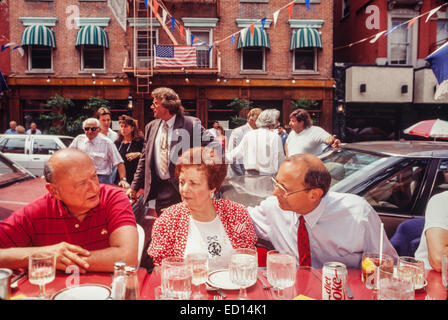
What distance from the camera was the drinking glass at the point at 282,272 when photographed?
1540 millimetres

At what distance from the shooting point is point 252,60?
1437 centimetres

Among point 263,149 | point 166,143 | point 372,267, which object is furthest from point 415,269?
point 263,149

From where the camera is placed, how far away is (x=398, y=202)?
304 centimetres

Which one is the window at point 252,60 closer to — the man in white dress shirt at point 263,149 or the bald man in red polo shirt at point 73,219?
the man in white dress shirt at point 263,149

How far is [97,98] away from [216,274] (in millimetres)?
13258

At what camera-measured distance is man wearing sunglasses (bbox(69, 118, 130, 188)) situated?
4387 millimetres

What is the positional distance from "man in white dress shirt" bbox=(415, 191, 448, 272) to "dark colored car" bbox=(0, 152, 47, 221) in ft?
10.4

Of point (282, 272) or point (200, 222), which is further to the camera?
point (200, 222)

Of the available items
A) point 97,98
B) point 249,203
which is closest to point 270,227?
point 249,203

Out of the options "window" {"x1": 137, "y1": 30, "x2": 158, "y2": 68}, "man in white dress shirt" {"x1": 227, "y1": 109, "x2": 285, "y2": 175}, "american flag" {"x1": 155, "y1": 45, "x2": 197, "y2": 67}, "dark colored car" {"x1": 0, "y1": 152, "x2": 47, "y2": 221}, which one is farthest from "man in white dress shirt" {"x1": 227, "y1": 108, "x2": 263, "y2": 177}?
"window" {"x1": 137, "y1": 30, "x2": 158, "y2": 68}

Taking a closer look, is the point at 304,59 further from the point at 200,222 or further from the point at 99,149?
the point at 200,222

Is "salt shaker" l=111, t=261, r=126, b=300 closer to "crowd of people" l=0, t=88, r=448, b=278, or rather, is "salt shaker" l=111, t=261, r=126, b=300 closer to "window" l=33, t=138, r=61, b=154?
"crowd of people" l=0, t=88, r=448, b=278

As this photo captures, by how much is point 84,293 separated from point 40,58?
15455mm

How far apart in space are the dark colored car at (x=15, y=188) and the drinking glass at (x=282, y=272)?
2.31 meters
